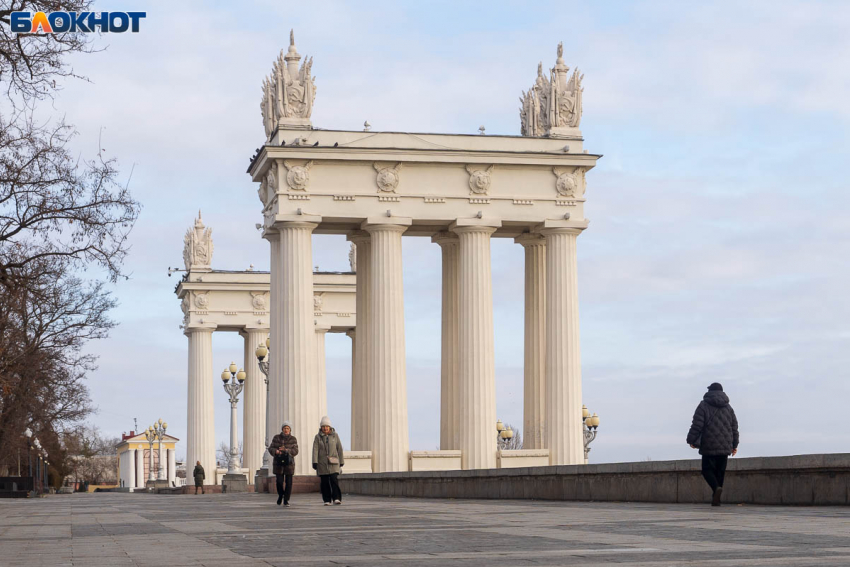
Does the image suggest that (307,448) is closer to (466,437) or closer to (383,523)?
(466,437)

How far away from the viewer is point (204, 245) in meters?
72.9

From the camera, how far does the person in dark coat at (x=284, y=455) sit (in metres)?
28.1

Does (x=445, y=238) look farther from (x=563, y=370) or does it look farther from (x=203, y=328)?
(x=203, y=328)

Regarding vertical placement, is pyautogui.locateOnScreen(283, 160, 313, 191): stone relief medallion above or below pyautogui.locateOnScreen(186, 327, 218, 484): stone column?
above

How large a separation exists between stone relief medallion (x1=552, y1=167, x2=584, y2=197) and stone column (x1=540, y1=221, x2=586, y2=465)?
8.82 feet

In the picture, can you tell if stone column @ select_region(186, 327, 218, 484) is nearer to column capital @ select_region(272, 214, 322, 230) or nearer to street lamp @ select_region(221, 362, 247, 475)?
street lamp @ select_region(221, 362, 247, 475)

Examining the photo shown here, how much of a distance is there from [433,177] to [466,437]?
9255 millimetres

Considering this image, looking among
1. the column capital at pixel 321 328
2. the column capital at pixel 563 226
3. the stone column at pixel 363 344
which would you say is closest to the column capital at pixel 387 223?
the stone column at pixel 363 344

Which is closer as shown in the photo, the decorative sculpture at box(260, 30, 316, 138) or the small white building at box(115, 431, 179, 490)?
the decorative sculpture at box(260, 30, 316, 138)

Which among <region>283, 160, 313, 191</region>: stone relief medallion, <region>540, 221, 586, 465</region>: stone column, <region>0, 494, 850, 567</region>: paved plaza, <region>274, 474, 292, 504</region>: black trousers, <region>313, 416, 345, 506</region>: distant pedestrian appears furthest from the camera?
<region>540, 221, 586, 465</region>: stone column

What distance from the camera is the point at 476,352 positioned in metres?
47.2

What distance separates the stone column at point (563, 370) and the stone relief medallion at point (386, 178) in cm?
647

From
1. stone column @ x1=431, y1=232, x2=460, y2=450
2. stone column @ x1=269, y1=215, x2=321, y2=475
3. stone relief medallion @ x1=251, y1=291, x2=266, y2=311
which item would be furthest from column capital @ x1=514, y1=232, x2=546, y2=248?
stone relief medallion @ x1=251, y1=291, x2=266, y2=311

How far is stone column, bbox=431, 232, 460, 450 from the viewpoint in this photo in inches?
1949
